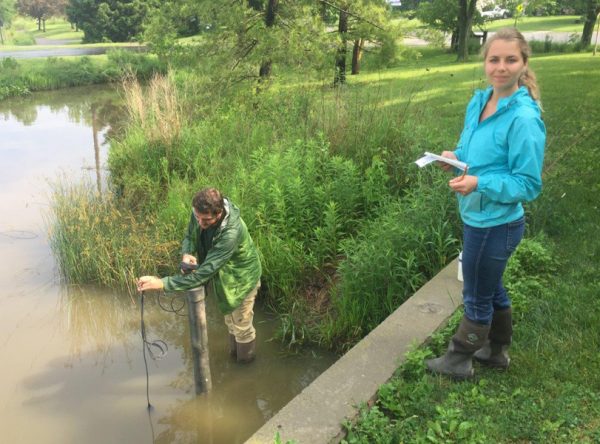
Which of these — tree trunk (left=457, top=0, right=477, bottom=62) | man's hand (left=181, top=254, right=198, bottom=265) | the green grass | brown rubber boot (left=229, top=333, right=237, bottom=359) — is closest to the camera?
man's hand (left=181, top=254, right=198, bottom=265)

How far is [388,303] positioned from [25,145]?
1110cm

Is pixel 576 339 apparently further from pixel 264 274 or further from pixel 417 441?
pixel 264 274

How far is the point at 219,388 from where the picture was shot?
13.6 ft

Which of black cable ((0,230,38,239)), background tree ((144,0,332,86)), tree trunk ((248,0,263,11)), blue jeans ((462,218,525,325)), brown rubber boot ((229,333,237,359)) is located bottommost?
brown rubber boot ((229,333,237,359))

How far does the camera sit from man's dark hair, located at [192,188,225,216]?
344cm

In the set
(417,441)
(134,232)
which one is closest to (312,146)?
(134,232)

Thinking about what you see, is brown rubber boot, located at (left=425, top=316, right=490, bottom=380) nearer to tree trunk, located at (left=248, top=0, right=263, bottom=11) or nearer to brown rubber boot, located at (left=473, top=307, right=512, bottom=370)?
brown rubber boot, located at (left=473, top=307, right=512, bottom=370)

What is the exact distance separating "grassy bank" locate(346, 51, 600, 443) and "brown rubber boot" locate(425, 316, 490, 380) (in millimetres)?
61

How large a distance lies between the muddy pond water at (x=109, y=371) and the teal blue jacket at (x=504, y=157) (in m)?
2.28

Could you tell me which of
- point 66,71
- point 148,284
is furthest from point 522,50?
point 66,71

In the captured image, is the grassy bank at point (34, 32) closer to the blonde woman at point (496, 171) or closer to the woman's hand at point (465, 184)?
the blonde woman at point (496, 171)

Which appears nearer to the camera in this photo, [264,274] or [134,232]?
[264,274]

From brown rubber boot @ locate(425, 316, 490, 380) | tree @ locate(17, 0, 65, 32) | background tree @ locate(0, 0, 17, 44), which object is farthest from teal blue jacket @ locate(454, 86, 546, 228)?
tree @ locate(17, 0, 65, 32)

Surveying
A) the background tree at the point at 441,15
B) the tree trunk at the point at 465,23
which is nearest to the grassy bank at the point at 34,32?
the background tree at the point at 441,15
